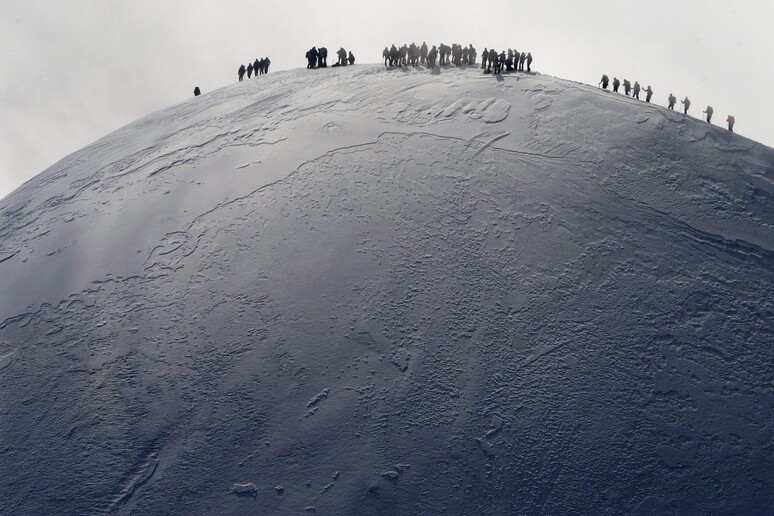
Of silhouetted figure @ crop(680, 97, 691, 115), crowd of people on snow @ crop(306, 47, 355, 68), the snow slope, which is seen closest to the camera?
the snow slope

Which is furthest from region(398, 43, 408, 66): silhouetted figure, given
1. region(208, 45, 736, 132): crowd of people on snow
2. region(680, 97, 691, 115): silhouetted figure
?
region(680, 97, 691, 115): silhouetted figure

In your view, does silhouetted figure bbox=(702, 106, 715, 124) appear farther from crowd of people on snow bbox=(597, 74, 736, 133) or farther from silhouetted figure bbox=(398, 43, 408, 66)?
silhouetted figure bbox=(398, 43, 408, 66)

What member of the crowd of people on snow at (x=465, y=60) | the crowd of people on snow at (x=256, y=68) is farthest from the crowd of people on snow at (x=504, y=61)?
the crowd of people on snow at (x=256, y=68)

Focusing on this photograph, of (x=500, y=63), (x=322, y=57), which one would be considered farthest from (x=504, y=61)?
(x=322, y=57)

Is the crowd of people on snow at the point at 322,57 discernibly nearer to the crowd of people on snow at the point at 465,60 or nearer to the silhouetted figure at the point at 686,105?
the crowd of people on snow at the point at 465,60

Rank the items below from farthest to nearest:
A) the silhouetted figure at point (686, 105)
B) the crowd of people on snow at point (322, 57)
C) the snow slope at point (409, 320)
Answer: the crowd of people on snow at point (322, 57), the silhouetted figure at point (686, 105), the snow slope at point (409, 320)

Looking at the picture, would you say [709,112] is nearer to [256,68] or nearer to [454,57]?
[454,57]

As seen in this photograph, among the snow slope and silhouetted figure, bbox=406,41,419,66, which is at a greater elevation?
silhouetted figure, bbox=406,41,419,66

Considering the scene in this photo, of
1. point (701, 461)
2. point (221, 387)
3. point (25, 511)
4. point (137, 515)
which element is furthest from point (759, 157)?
point (25, 511)
